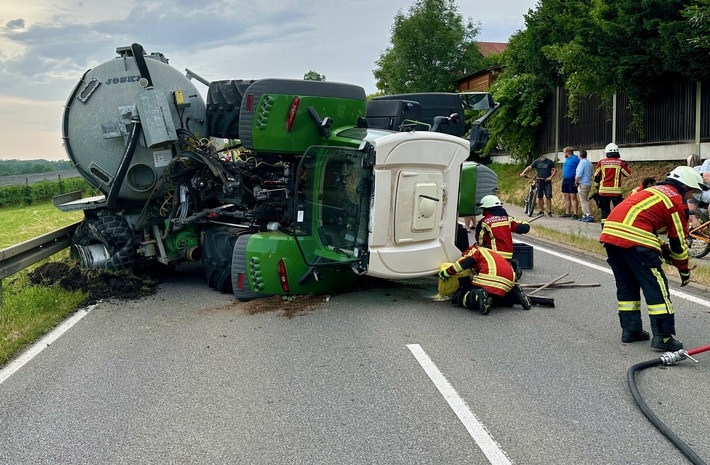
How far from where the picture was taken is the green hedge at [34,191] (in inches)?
1606

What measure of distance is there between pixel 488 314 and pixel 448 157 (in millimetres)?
1790

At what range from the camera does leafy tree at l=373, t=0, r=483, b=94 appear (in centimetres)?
5769

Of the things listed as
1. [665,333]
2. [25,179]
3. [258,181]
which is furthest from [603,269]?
[25,179]

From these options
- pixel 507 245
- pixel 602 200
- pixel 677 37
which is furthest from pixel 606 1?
pixel 507 245

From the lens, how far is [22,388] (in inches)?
210

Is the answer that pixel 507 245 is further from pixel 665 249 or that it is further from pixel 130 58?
pixel 130 58

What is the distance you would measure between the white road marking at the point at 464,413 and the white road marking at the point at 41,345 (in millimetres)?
3383

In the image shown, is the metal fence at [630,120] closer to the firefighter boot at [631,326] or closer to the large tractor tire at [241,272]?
the firefighter boot at [631,326]

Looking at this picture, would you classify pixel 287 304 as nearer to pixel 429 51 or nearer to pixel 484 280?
pixel 484 280

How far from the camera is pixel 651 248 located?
5988mm

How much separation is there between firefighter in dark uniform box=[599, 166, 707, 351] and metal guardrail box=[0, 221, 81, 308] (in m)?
6.39

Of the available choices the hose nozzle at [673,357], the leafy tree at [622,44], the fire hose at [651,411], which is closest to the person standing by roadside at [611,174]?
the leafy tree at [622,44]

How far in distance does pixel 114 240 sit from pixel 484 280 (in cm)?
496

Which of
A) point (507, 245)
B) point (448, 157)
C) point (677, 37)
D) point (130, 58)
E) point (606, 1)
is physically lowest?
point (507, 245)
